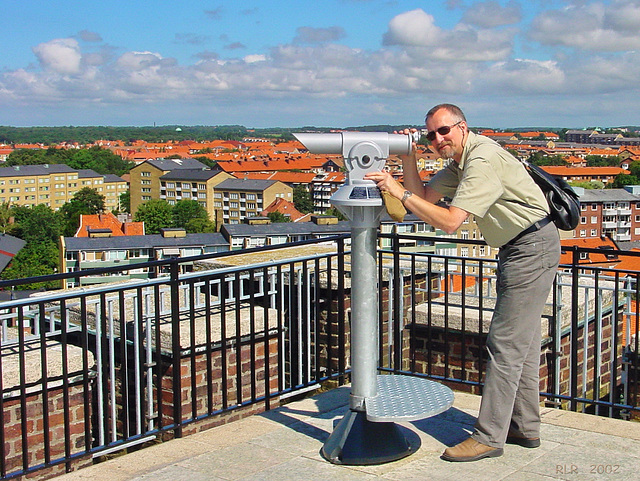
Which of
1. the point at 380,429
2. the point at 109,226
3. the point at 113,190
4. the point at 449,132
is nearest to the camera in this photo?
the point at 449,132

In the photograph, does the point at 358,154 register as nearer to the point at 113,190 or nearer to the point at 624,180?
the point at 624,180

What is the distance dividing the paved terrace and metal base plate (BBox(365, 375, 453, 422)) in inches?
11.0

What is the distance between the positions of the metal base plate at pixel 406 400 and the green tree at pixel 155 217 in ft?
296

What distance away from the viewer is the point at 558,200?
3.76 metres

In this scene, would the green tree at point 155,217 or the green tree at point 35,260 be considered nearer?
the green tree at point 35,260

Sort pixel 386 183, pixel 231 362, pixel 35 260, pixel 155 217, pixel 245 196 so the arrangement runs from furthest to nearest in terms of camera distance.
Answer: pixel 245 196
pixel 155 217
pixel 35 260
pixel 231 362
pixel 386 183

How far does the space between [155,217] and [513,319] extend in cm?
9247

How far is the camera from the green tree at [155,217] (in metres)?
92.9

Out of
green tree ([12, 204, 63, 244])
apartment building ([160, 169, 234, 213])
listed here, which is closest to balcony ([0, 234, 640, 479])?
green tree ([12, 204, 63, 244])

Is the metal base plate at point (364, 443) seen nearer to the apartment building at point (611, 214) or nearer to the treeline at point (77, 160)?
the apartment building at point (611, 214)

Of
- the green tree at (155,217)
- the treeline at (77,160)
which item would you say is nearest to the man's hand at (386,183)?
the green tree at (155,217)

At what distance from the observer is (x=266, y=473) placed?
3.67 meters

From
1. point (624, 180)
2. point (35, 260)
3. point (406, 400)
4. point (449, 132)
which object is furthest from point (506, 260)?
point (624, 180)

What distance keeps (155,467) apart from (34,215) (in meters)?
90.8
